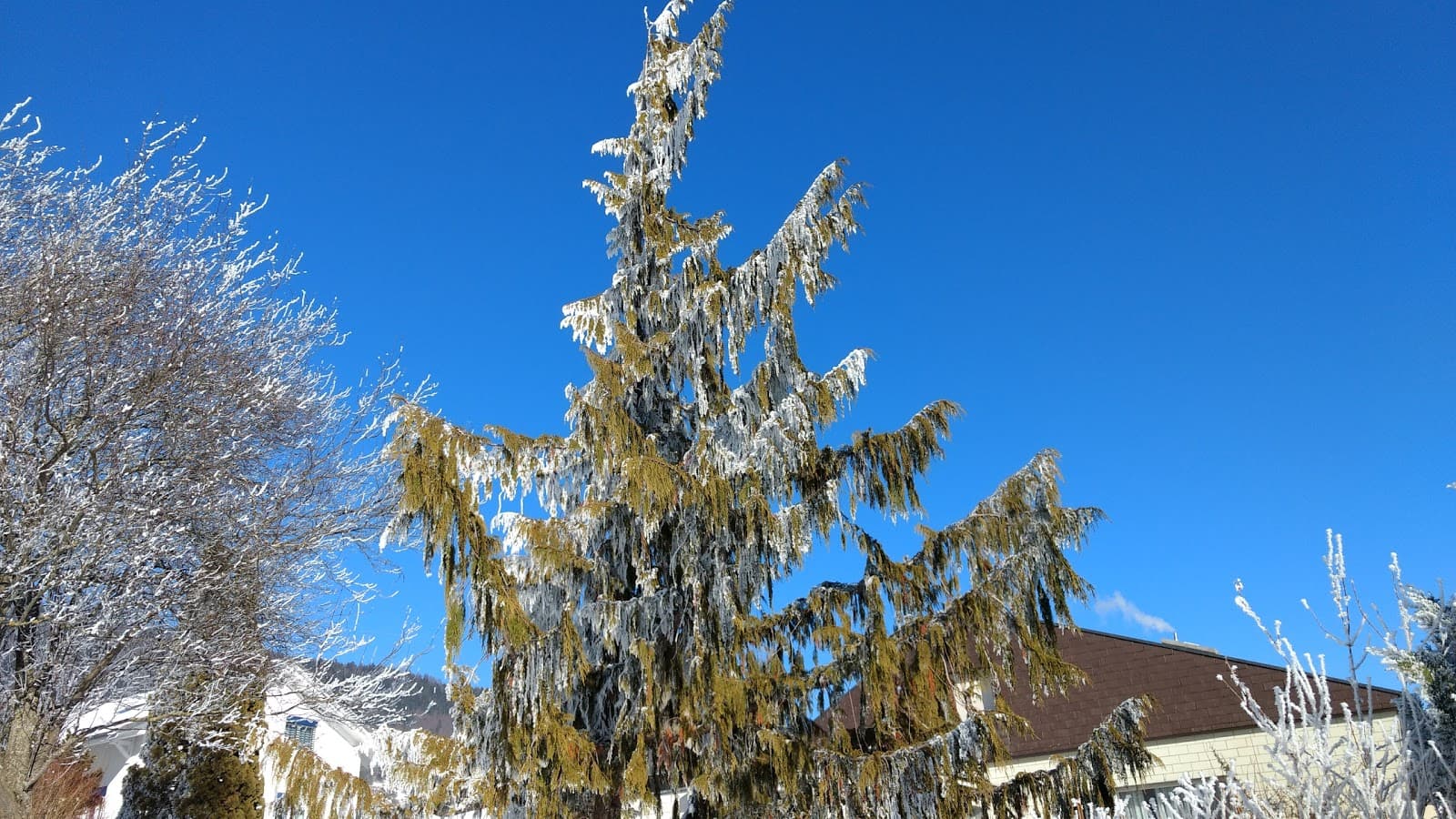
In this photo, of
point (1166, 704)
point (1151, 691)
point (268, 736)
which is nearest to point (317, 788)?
point (268, 736)

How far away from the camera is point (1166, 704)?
18.6 meters

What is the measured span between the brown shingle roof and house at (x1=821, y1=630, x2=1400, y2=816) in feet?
0.06

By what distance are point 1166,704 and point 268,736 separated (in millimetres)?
16260

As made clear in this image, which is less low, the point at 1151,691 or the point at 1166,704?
the point at 1151,691

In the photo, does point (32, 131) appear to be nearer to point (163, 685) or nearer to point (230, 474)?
point (230, 474)

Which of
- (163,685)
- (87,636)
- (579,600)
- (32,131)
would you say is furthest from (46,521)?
(579,600)

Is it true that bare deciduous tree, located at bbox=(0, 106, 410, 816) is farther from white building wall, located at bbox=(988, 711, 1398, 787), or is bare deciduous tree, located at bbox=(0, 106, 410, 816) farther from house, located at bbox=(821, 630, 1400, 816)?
white building wall, located at bbox=(988, 711, 1398, 787)

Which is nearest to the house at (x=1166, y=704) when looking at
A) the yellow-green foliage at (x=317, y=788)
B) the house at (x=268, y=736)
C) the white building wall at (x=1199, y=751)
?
the white building wall at (x=1199, y=751)

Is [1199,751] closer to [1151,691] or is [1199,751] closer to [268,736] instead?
[1151,691]

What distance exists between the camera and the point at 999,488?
713cm

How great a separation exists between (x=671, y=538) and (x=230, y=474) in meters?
8.45

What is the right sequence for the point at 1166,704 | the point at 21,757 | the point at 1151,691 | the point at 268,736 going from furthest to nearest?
the point at 1151,691
the point at 1166,704
the point at 268,736
the point at 21,757

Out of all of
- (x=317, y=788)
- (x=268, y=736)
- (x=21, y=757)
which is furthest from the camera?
(x=268, y=736)

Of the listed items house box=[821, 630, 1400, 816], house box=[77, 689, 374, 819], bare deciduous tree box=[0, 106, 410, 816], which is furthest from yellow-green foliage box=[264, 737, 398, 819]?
house box=[821, 630, 1400, 816]
